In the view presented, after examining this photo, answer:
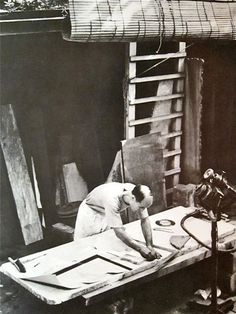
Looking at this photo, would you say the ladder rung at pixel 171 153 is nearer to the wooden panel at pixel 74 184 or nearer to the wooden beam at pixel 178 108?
the wooden beam at pixel 178 108

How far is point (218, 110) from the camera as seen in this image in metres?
8.13

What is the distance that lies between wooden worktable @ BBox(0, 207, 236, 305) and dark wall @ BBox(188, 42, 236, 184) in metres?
1.10

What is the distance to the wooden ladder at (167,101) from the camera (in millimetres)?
7348

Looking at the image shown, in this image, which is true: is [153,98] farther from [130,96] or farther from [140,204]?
[140,204]

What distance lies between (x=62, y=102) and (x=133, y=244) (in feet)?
7.13

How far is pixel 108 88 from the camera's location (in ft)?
23.6

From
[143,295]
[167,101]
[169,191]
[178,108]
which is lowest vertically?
[143,295]

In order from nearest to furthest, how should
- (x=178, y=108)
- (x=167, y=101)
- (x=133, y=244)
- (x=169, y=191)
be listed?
(x=133, y=244) → (x=167, y=101) → (x=178, y=108) → (x=169, y=191)

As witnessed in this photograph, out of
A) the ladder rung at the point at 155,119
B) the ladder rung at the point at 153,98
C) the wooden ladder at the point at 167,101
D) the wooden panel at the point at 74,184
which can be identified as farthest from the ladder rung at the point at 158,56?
the wooden panel at the point at 74,184

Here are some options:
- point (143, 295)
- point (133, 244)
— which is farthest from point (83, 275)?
point (143, 295)

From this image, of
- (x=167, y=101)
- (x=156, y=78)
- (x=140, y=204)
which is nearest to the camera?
(x=140, y=204)

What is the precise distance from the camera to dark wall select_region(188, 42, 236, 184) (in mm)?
7883

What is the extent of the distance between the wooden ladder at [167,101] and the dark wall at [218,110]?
0.37 meters

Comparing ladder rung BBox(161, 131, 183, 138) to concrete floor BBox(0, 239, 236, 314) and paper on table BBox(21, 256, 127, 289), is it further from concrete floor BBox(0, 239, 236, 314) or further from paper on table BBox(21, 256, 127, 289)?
paper on table BBox(21, 256, 127, 289)
